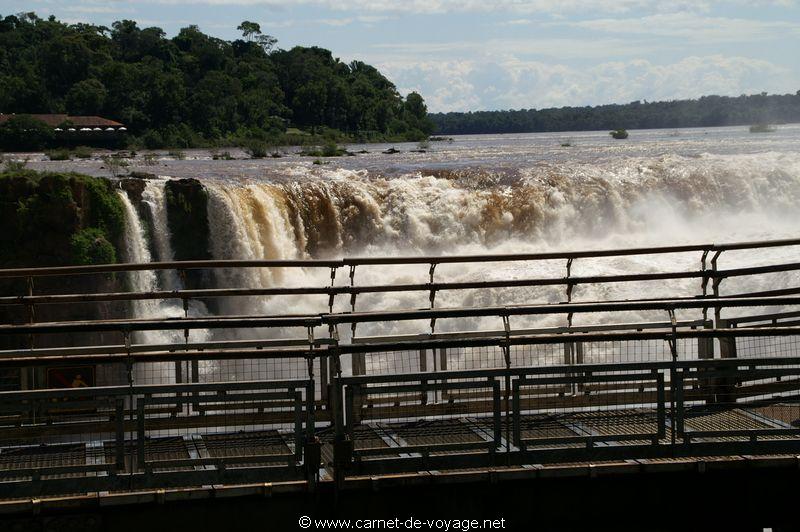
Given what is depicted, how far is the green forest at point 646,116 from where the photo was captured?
481 ft

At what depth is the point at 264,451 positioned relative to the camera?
9.27 metres

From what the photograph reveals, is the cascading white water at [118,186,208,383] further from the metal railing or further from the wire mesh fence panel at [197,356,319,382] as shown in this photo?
the metal railing

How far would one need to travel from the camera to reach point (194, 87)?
334 ft

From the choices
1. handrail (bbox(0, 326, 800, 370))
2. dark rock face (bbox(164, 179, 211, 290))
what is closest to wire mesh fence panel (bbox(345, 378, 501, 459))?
handrail (bbox(0, 326, 800, 370))

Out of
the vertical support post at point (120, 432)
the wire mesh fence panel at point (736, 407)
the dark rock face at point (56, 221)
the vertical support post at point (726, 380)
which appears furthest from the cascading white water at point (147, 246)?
the vertical support post at point (120, 432)

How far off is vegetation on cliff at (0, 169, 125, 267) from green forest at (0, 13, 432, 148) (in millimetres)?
51673

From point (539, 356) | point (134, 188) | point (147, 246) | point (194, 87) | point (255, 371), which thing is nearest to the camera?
point (255, 371)

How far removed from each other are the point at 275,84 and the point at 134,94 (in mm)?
25954

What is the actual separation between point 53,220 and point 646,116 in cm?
14391

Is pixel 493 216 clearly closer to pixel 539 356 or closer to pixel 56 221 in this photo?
pixel 56 221

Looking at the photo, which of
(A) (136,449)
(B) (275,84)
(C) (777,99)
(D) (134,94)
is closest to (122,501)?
(A) (136,449)

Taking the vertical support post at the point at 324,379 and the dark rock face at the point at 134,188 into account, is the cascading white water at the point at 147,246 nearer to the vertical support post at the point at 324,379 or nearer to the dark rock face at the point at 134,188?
the dark rock face at the point at 134,188

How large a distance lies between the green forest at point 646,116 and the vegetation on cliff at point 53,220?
10568 cm

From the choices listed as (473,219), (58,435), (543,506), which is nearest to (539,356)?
(543,506)
